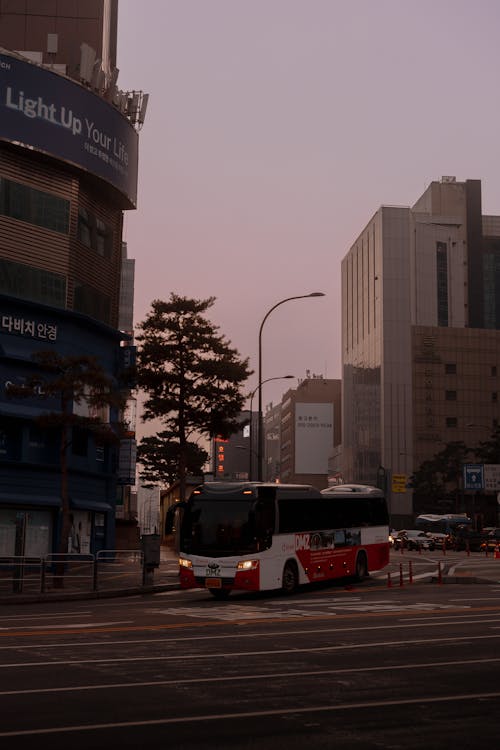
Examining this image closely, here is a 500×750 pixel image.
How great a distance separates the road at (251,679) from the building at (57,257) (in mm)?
22608

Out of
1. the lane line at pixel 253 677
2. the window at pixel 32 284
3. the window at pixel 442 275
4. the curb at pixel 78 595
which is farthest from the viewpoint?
the window at pixel 442 275

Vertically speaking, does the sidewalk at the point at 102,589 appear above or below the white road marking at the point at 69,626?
below

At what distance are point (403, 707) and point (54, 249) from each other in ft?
127

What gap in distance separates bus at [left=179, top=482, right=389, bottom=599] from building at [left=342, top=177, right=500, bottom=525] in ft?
363

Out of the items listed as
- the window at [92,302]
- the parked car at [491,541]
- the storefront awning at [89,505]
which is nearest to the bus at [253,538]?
the storefront awning at [89,505]

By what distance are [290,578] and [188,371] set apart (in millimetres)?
20976

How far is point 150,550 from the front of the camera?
1308 inches

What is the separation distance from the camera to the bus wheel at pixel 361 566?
34.3m

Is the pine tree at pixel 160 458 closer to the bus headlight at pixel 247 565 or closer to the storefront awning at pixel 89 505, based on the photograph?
the storefront awning at pixel 89 505

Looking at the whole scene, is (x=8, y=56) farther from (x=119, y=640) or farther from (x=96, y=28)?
(x=119, y=640)

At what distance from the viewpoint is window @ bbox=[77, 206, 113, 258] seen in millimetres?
48594

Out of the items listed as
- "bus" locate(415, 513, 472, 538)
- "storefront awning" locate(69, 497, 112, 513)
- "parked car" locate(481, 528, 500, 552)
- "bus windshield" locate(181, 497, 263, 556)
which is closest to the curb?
"bus windshield" locate(181, 497, 263, 556)

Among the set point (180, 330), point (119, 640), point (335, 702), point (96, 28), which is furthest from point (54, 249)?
point (335, 702)

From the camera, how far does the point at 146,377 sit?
159ft
